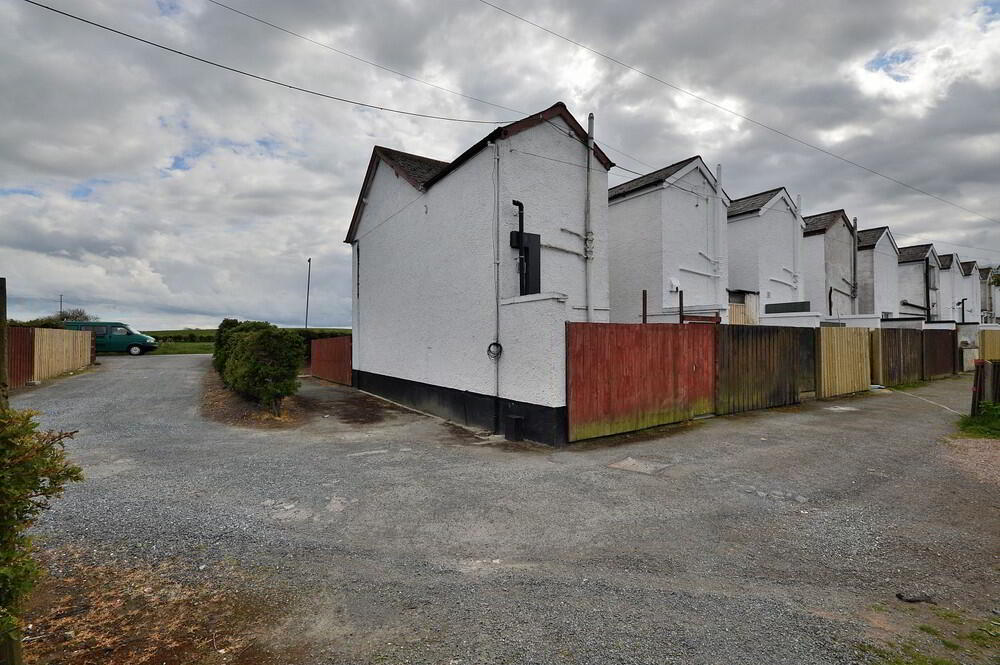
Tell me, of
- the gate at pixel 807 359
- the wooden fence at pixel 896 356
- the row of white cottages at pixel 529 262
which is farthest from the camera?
the wooden fence at pixel 896 356

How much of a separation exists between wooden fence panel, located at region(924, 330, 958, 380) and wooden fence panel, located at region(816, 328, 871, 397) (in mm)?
5286

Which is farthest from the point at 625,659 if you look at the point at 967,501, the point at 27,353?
the point at 27,353

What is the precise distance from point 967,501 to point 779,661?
15.6 ft

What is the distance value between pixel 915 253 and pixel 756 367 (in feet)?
98.5

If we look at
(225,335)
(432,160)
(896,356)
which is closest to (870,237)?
(896,356)

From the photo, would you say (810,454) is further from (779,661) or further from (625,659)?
(625,659)

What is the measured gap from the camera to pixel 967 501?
550 cm

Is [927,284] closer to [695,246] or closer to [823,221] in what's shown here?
[823,221]

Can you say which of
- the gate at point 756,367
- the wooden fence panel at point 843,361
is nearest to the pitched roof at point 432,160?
the gate at point 756,367

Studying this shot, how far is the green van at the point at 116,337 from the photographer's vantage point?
26828 mm

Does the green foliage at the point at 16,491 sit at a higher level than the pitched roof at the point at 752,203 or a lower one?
lower

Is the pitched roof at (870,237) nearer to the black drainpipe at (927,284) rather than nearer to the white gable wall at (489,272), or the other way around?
the black drainpipe at (927,284)

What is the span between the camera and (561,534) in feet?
15.1

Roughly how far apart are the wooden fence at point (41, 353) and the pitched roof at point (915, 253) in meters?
46.5
